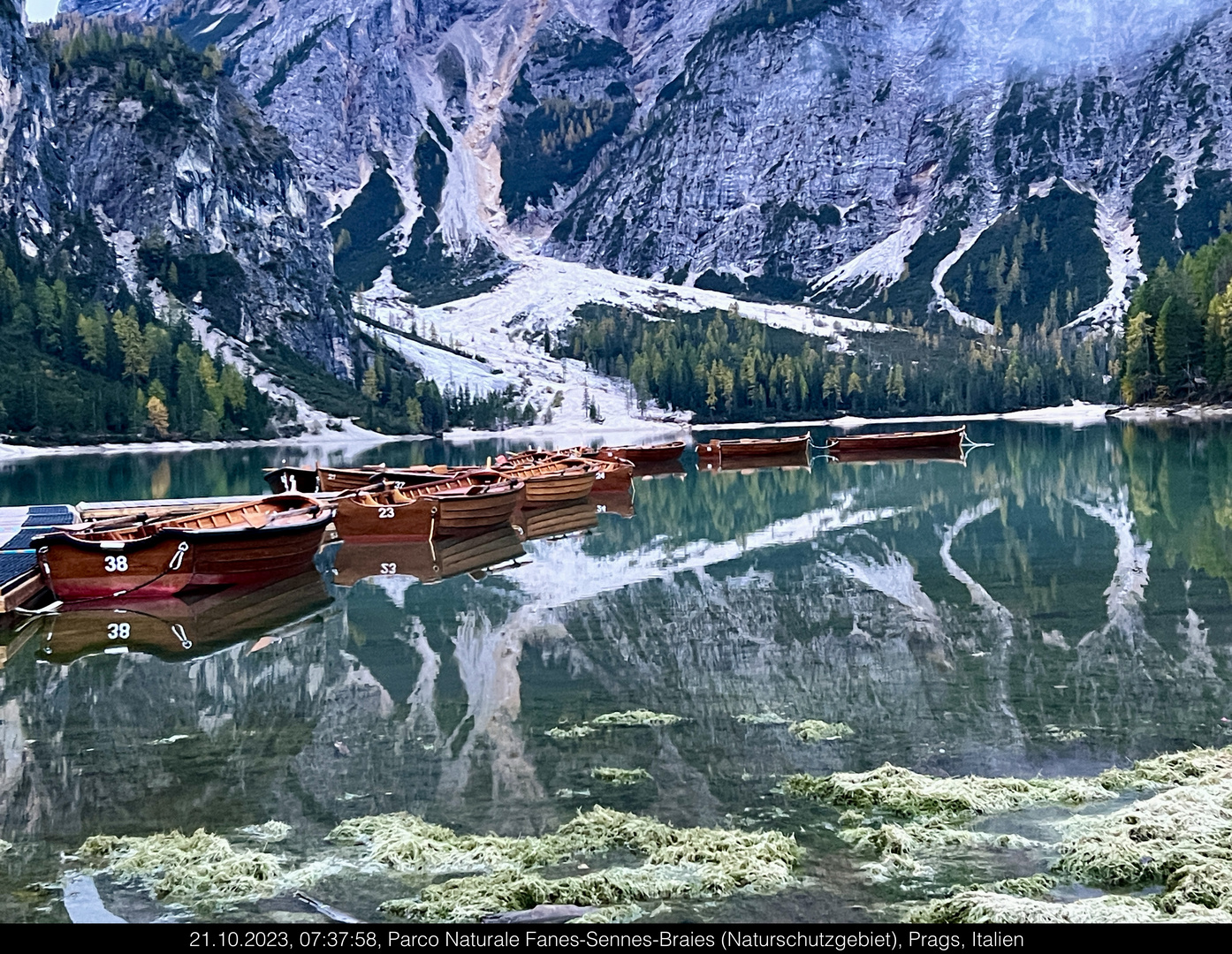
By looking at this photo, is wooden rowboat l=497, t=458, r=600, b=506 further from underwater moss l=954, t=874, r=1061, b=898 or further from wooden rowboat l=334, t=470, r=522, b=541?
underwater moss l=954, t=874, r=1061, b=898

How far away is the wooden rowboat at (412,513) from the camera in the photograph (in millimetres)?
48125

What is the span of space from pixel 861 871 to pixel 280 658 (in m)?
16.8

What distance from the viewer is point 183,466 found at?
113562mm

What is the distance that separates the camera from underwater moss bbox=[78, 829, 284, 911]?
40.6 feet

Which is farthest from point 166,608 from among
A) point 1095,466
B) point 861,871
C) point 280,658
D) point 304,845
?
point 1095,466

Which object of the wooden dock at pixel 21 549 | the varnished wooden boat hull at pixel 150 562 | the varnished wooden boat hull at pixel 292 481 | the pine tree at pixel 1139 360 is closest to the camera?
the wooden dock at pixel 21 549

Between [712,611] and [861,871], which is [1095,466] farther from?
[861,871]

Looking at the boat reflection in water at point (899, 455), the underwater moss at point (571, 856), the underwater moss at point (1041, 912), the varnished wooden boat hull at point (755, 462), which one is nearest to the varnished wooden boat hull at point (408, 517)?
the underwater moss at point (571, 856)

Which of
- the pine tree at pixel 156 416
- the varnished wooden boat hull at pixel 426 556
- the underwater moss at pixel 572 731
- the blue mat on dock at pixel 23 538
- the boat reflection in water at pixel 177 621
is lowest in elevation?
the underwater moss at pixel 572 731

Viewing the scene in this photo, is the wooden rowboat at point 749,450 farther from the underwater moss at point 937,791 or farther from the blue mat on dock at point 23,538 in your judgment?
the underwater moss at point 937,791

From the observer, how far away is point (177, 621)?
102 ft

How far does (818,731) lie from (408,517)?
108 feet

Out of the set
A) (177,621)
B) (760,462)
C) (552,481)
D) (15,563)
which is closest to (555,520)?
(552,481)
